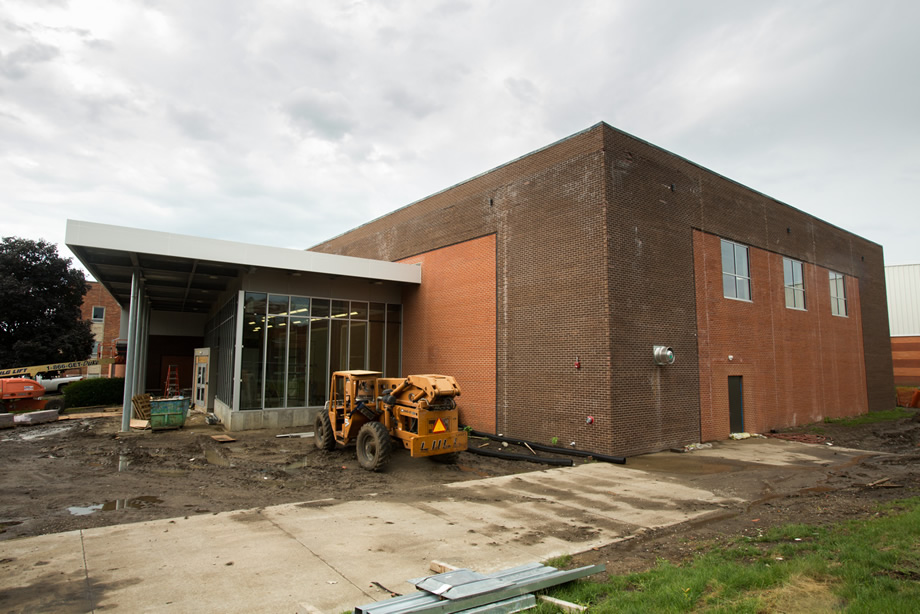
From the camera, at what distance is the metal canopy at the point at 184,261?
13.4 meters

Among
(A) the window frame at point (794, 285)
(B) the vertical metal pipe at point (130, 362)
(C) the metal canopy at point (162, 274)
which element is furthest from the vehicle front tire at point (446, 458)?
(A) the window frame at point (794, 285)

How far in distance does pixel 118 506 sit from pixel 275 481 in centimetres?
261

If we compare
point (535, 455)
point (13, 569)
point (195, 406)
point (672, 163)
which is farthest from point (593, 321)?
point (195, 406)

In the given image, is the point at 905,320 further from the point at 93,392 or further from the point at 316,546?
the point at 93,392

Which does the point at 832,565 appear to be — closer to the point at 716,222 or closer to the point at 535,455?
the point at 535,455

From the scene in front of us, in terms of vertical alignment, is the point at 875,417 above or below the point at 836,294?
below

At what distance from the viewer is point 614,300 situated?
1298 centimetres

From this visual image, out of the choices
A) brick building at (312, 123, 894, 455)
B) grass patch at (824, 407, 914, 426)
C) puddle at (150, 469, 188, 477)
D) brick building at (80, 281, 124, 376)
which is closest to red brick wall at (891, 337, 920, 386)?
grass patch at (824, 407, 914, 426)

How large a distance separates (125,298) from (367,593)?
25317 mm

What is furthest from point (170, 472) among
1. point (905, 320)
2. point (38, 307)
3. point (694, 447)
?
point (905, 320)

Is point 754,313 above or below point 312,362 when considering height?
above

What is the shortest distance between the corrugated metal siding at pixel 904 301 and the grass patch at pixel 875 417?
1535 cm

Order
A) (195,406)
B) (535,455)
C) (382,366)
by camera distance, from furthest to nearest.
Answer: (195,406), (382,366), (535,455)

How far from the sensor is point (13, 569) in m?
5.21
